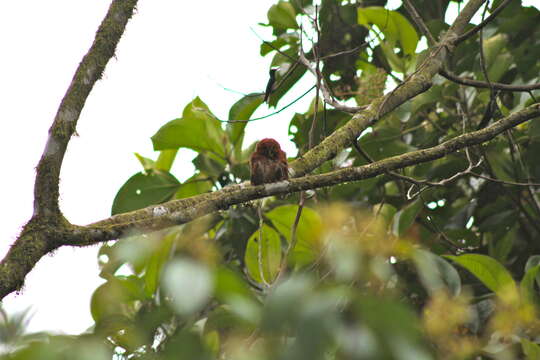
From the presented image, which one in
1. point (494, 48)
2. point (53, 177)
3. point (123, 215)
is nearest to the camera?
point (53, 177)

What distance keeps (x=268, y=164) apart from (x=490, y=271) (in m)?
1.13

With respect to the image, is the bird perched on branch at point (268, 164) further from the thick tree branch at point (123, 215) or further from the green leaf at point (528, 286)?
the green leaf at point (528, 286)

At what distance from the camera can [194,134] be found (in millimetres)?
3568

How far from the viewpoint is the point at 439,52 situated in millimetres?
2822

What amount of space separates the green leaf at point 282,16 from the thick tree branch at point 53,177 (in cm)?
216

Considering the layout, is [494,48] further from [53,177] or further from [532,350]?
[53,177]

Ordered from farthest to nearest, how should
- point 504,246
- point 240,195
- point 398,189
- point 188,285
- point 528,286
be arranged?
point 398,189, point 504,246, point 528,286, point 240,195, point 188,285

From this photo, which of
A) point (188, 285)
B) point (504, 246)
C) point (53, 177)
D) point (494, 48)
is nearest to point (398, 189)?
point (504, 246)

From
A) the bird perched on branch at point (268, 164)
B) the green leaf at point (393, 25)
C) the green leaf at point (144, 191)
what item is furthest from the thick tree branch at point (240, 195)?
the green leaf at point (144, 191)

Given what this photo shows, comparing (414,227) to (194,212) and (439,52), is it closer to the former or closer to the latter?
(439,52)

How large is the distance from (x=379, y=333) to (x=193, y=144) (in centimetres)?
312

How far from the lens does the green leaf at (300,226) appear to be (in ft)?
10.2

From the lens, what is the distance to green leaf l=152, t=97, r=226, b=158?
3455 mm

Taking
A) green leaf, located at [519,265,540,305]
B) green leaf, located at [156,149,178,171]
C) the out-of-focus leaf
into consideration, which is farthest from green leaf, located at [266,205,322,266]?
the out-of-focus leaf
